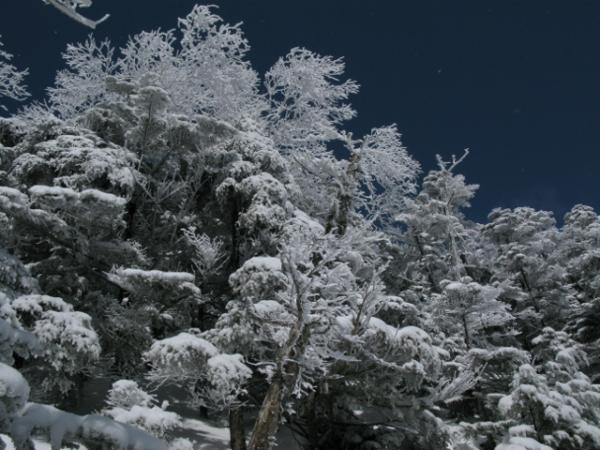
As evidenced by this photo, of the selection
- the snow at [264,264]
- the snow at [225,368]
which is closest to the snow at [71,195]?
the snow at [264,264]

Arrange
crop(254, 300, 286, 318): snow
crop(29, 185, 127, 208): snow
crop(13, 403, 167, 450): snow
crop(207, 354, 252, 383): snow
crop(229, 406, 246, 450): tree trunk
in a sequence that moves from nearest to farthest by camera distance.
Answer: crop(13, 403, 167, 450): snow < crop(207, 354, 252, 383): snow < crop(254, 300, 286, 318): snow < crop(29, 185, 127, 208): snow < crop(229, 406, 246, 450): tree trunk

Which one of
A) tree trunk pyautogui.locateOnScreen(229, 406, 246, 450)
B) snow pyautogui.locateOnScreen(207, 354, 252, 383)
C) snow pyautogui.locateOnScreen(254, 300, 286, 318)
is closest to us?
snow pyautogui.locateOnScreen(207, 354, 252, 383)

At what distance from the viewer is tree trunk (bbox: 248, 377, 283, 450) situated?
283 inches

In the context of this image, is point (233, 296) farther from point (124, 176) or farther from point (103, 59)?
point (103, 59)

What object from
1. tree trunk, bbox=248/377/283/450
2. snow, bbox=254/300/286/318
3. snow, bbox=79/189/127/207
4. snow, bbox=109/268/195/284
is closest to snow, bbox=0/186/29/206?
snow, bbox=79/189/127/207

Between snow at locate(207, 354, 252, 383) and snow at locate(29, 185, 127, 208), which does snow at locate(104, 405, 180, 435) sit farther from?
snow at locate(29, 185, 127, 208)

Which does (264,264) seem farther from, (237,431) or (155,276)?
(237,431)

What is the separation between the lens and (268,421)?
732cm

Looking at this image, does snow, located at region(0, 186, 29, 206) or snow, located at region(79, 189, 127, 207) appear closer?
snow, located at region(0, 186, 29, 206)

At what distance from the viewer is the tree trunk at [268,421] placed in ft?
23.6

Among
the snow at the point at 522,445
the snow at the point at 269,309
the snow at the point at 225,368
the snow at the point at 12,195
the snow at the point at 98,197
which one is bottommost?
the snow at the point at 225,368

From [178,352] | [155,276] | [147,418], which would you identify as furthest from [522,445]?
[155,276]

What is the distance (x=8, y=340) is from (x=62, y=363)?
5.04 m

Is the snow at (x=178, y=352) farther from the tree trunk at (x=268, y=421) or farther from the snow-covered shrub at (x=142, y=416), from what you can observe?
the tree trunk at (x=268, y=421)
